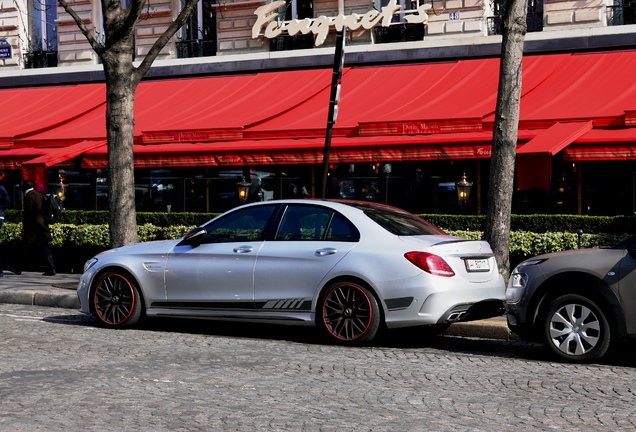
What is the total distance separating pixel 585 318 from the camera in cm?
916

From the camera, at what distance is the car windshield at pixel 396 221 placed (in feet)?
34.9

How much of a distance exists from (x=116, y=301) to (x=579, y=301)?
4958 mm

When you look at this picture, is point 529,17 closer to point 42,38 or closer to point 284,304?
point 42,38

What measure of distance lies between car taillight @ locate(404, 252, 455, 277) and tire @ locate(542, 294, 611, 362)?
3.73 ft

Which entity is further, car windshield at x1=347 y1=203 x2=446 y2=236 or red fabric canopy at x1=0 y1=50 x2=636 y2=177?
red fabric canopy at x1=0 y1=50 x2=636 y2=177

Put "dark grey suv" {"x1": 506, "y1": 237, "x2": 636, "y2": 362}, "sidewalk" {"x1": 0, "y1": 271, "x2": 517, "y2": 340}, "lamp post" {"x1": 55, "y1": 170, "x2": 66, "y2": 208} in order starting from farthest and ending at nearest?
"lamp post" {"x1": 55, "y1": 170, "x2": 66, "y2": 208}, "sidewalk" {"x1": 0, "y1": 271, "x2": 517, "y2": 340}, "dark grey suv" {"x1": 506, "y1": 237, "x2": 636, "y2": 362}

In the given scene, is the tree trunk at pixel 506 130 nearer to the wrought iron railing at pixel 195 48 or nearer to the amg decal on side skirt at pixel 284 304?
the amg decal on side skirt at pixel 284 304

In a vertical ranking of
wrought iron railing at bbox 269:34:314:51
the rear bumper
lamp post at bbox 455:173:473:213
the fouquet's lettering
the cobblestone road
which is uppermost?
the fouquet's lettering

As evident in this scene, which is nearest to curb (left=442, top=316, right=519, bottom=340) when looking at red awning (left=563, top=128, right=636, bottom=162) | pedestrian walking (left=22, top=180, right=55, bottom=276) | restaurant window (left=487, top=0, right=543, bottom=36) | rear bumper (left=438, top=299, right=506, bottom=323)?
rear bumper (left=438, top=299, right=506, bottom=323)

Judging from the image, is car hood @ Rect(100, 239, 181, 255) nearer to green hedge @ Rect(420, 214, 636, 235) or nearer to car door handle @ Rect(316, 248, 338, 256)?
car door handle @ Rect(316, 248, 338, 256)

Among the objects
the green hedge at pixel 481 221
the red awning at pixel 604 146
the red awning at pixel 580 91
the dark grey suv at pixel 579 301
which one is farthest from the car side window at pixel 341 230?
the red awning at pixel 580 91

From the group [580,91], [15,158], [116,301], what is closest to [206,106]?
[15,158]

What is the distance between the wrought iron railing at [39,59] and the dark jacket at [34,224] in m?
7.59

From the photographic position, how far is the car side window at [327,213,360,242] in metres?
10.5
